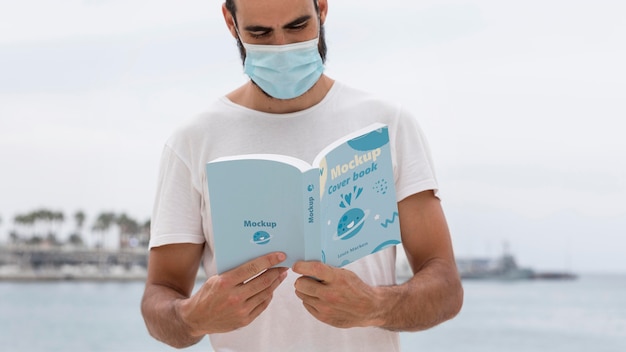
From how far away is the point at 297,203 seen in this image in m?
1.39

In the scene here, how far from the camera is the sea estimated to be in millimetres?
32188

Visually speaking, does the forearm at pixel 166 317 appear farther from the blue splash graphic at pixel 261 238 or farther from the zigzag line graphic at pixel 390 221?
the zigzag line graphic at pixel 390 221

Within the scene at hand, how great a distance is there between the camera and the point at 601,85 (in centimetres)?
5650

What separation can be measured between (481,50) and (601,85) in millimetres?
8514

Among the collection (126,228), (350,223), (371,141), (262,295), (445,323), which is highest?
(371,141)

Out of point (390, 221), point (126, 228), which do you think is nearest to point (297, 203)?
point (390, 221)

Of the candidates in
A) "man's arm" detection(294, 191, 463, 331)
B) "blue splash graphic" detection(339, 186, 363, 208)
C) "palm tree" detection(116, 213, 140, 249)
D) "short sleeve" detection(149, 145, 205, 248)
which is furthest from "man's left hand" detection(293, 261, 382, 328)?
"palm tree" detection(116, 213, 140, 249)

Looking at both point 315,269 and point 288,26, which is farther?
point 288,26

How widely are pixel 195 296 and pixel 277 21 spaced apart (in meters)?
0.57

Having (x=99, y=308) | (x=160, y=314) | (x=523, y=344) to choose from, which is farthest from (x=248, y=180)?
(x=99, y=308)

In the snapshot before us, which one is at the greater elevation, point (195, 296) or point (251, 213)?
point (251, 213)

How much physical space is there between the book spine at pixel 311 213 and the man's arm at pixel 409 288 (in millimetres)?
30

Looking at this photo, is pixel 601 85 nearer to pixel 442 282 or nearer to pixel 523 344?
pixel 523 344

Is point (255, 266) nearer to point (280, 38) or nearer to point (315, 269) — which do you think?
point (315, 269)
